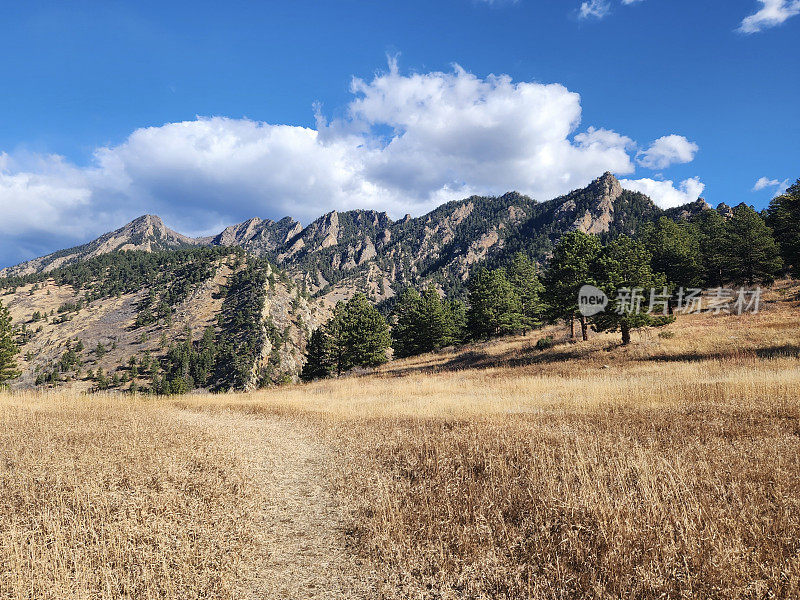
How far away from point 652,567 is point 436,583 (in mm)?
2129

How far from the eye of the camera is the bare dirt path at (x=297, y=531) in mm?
3861

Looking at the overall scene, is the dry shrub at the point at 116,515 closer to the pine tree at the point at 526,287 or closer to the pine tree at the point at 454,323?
the pine tree at the point at 526,287

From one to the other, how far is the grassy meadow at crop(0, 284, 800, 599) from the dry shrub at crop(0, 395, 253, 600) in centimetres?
3

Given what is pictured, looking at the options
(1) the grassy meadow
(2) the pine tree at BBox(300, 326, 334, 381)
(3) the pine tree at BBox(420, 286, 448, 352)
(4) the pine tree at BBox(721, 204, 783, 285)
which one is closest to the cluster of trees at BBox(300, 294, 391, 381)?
(2) the pine tree at BBox(300, 326, 334, 381)

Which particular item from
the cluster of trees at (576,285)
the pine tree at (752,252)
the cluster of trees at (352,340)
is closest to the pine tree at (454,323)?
the cluster of trees at (576,285)

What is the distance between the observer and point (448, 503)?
522cm

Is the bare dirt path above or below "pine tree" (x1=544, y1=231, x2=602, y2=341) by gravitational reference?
below

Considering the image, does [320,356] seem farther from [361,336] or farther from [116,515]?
[116,515]

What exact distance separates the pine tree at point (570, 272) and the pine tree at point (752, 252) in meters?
35.1

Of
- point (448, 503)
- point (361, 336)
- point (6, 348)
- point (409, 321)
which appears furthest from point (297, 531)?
point (6, 348)

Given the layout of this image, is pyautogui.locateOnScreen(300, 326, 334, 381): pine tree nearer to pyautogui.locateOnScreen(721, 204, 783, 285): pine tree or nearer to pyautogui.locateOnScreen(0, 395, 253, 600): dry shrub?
pyautogui.locateOnScreen(0, 395, 253, 600): dry shrub

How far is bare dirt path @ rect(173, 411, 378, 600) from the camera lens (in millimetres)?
3861

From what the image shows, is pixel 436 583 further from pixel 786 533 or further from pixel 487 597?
pixel 786 533

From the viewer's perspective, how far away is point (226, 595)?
3.58 m
